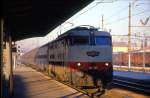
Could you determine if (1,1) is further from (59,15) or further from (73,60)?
(73,60)

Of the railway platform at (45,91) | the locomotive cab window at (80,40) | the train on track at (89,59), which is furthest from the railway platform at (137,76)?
the locomotive cab window at (80,40)

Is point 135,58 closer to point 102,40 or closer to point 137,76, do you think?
point 137,76

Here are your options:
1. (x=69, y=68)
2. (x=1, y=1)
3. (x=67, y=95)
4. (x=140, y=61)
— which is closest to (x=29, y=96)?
(x=67, y=95)

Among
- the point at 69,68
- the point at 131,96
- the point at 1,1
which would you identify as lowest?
the point at 131,96

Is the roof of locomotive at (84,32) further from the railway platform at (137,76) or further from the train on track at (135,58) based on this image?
the train on track at (135,58)

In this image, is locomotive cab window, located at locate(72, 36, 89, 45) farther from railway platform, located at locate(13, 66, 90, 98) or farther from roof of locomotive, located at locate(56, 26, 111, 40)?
railway platform, located at locate(13, 66, 90, 98)

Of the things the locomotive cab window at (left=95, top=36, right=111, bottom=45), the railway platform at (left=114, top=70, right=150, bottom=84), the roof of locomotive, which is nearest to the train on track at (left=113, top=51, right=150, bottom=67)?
the railway platform at (left=114, top=70, right=150, bottom=84)

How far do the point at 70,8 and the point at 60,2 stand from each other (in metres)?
1.54

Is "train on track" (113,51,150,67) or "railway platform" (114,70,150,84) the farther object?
"train on track" (113,51,150,67)

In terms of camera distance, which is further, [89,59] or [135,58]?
[135,58]

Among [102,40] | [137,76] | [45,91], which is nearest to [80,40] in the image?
[102,40]

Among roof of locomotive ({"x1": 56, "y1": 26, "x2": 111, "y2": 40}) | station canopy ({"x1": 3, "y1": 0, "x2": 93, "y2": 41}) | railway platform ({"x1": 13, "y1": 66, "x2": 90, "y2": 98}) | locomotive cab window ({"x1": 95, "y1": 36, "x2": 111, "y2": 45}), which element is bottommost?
railway platform ({"x1": 13, "y1": 66, "x2": 90, "y2": 98})

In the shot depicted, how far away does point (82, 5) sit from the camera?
13.9 metres

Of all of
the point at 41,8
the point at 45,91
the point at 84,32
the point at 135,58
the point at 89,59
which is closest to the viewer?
the point at 41,8
